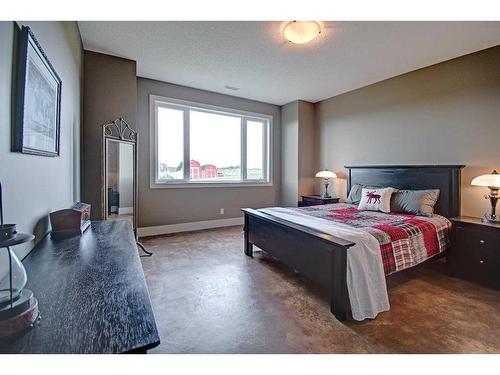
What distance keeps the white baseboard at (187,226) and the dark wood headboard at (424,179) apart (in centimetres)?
254

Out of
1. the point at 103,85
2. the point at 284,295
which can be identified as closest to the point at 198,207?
the point at 103,85

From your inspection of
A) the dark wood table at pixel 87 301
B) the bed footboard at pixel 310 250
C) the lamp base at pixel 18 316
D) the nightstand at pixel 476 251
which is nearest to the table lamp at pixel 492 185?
the nightstand at pixel 476 251

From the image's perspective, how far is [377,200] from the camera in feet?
11.4

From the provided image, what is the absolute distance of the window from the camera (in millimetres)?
4547

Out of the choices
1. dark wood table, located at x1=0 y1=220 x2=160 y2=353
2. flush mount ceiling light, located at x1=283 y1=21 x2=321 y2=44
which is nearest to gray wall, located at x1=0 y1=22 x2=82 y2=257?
dark wood table, located at x1=0 y1=220 x2=160 y2=353

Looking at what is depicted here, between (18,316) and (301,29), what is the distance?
110 inches

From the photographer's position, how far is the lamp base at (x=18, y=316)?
0.72 metres

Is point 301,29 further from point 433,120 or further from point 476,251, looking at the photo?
point 476,251

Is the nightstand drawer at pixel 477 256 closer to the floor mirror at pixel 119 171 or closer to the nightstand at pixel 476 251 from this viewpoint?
the nightstand at pixel 476 251

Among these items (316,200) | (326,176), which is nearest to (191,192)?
(316,200)

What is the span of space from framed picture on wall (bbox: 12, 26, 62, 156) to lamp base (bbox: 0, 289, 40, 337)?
2.56 ft

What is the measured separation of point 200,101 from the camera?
4.79 meters

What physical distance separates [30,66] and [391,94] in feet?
14.4

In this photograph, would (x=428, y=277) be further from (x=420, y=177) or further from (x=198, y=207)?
(x=198, y=207)
